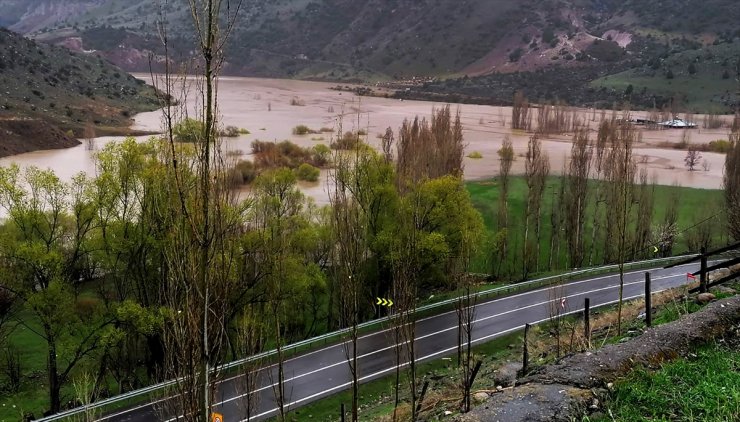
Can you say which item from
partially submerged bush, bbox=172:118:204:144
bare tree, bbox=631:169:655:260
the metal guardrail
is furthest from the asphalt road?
partially submerged bush, bbox=172:118:204:144

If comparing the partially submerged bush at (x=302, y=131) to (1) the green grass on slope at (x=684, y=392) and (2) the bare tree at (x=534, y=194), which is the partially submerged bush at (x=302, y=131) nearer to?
(2) the bare tree at (x=534, y=194)

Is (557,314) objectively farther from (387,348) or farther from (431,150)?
(431,150)

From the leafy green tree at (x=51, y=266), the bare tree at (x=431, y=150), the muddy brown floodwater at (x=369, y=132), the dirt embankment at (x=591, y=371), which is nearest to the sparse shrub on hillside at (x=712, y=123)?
the muddy brown floodwater at (x=369, y=132)

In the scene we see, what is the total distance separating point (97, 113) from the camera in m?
87.6

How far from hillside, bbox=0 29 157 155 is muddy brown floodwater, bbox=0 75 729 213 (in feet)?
11.3

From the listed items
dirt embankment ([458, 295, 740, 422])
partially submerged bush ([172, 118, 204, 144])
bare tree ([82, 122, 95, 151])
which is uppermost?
partially submerged bush ([172, 118, 204, 144])

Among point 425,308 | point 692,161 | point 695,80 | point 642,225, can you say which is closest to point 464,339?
point 425,308

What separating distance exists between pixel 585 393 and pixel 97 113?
303ft

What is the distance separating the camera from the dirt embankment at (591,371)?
8.04 metres

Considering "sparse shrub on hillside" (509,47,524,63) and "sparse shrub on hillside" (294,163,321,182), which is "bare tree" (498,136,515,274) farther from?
"sparse shrub on hillside" (509,47,524,63)

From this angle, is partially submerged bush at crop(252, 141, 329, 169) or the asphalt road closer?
the asphalt road

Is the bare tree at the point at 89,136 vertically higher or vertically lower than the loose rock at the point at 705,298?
higher

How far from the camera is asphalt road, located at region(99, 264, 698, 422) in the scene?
68.7ft

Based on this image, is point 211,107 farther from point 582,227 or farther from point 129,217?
point 582,227
